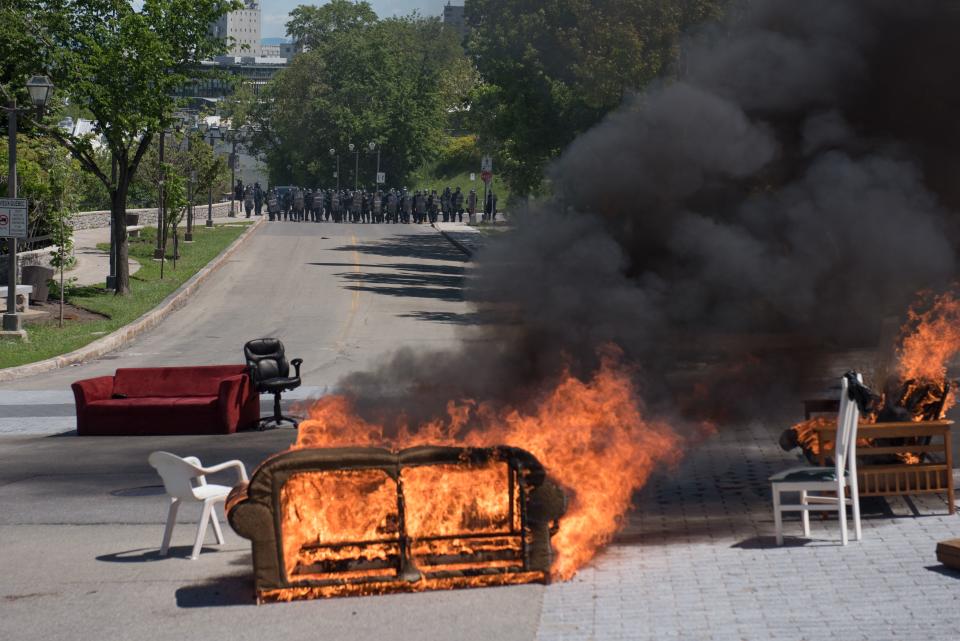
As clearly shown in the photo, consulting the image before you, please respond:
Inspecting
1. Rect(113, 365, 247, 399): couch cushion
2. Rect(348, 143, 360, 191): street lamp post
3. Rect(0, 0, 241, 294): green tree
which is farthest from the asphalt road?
Rect(348, 143, 360, 191): street lamp post

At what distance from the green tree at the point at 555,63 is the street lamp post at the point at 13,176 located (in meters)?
11.9

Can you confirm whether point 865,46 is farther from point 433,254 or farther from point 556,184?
point 433,254

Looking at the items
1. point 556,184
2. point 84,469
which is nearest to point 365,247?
point 84,469

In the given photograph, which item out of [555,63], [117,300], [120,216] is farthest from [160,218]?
[555,63]

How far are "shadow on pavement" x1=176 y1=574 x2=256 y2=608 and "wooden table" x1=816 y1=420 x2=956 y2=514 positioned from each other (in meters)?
4.85

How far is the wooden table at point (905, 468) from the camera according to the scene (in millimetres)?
10141

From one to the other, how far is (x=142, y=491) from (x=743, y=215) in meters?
6.18

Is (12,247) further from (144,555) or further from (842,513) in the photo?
(842,513)

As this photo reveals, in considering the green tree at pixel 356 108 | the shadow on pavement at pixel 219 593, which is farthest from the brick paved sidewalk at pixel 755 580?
the green tree at pixel 356 108

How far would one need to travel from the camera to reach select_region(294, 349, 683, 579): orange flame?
31.7 ft

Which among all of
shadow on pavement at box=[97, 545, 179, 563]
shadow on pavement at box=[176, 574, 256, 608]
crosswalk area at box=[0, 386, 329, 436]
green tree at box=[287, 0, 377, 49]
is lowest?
crosswalk area at box=[0, 386, 329, 436]

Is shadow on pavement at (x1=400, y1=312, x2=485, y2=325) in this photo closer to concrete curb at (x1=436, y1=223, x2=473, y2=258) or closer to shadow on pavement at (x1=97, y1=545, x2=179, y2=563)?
concrete curb at (x1=436, y1=223, x2=473, y2=258)

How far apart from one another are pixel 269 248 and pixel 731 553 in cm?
4148

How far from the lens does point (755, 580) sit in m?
8.38
